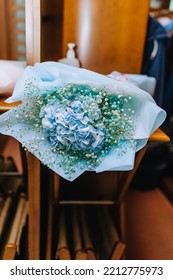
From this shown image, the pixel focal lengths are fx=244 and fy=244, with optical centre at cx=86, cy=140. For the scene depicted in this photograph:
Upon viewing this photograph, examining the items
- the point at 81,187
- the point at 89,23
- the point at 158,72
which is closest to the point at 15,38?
the point at 89,23

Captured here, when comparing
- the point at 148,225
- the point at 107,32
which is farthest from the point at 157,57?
the point at 148,225

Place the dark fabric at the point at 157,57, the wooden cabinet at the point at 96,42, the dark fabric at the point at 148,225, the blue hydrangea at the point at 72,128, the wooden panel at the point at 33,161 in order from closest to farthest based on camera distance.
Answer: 1. the blue hydrangea at the point at 72,128
2. the wooden panel at the point at 33,161
3. the wooden cabinet at the point at 96,42
4. the dark fabric at the point at 148,225
5. the dark fabric at the point at 157,57

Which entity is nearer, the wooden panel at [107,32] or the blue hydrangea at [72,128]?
the blue hydrangea at [72,128]

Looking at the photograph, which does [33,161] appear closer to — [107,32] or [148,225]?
[107,32]

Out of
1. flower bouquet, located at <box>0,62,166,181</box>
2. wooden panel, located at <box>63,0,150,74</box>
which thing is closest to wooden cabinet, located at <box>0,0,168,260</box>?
wooden panel, located at <box>63,0,150,74</box>

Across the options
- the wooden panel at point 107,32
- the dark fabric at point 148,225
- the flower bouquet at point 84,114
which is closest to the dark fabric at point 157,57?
the wooden panel at point 107,32

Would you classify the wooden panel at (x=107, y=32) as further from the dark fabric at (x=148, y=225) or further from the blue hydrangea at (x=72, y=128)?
the dark fabric at (x=148, y=225)
